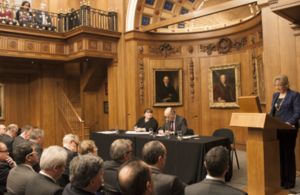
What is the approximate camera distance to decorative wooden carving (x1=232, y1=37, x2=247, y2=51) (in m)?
7.85

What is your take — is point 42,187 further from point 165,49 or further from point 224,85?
point 165,49

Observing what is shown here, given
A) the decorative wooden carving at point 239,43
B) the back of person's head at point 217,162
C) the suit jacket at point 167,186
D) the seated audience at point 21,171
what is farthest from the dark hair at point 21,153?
the decorative wooden carving at point 239,43

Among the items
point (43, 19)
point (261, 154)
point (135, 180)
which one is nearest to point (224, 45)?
point (261, 154)

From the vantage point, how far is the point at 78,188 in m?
1.97

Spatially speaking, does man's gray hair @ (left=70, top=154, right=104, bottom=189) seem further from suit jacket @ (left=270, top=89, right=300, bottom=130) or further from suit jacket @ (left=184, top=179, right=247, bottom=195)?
suit jacket @ (left=270, top=89, right=300, bottom=130)

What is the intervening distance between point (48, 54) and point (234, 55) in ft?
18.6

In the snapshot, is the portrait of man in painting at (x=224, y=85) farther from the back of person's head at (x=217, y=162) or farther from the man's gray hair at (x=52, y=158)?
the man's gray hair at (x=52, y=158)

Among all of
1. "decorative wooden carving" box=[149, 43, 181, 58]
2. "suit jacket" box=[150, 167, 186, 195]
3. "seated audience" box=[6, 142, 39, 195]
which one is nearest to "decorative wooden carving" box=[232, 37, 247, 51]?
"decorative wooden carving" box=[149, 43, 181, 58]

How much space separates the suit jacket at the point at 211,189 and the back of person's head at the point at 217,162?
7 cm

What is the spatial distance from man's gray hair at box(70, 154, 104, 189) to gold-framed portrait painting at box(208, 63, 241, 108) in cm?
658

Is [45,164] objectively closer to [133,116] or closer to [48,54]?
[133,116]

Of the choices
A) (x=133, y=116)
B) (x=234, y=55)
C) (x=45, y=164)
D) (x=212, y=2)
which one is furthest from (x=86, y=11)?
(x=45, y=164)

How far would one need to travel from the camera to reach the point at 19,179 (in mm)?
2604

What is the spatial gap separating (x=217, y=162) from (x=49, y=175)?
147 centimetres
